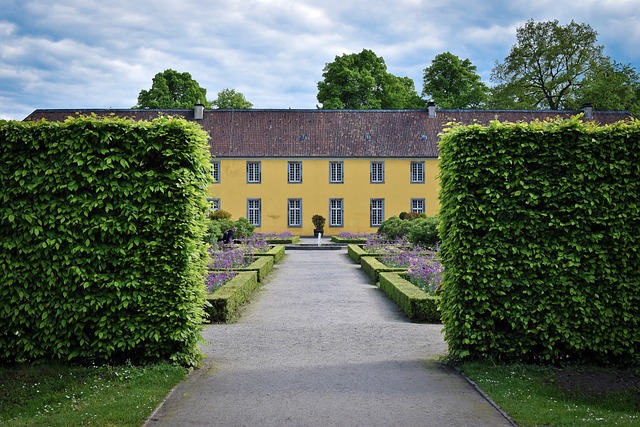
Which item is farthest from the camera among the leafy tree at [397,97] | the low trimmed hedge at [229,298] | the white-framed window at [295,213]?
the leafy tree at [397,97]

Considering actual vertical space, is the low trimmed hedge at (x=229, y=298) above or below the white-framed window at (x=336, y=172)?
below

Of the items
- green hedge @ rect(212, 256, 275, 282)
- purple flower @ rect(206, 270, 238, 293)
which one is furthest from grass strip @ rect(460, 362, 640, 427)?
green hedge @ rect(212, 256, 275, 282)

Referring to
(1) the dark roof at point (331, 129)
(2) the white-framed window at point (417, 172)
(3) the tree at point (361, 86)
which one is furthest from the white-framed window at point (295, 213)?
(3) the tree at point (361, 86)

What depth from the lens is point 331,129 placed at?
39969 millimetres

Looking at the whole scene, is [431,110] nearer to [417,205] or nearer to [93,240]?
[417,205]

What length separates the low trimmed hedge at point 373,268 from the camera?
1495 centimetres

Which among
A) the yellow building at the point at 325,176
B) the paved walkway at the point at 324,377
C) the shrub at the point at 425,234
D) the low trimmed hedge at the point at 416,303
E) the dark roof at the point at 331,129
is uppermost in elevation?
the dark roof at the point at 331,129

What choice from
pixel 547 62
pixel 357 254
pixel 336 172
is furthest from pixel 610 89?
pixel 357 254

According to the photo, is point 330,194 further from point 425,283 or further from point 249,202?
point 425,283

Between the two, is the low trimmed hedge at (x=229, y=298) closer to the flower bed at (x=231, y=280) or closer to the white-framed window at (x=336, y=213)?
the flower bed at (x=231, y=280)

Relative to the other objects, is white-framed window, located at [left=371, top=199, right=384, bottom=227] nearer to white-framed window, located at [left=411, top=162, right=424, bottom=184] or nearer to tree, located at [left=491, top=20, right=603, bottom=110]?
white-framed window, located at [left=411, top=162, right=424, bottom=184]

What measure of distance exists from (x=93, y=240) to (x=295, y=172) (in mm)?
32657

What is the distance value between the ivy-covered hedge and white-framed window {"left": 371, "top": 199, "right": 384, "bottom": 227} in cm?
3285

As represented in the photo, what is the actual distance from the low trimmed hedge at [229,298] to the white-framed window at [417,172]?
2704 cm
